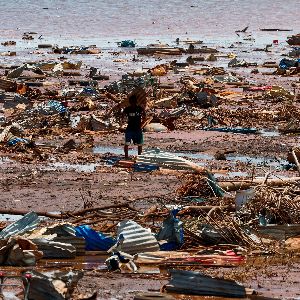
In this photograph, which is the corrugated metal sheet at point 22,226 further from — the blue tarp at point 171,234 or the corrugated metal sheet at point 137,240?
the blue tarp at point 171,234

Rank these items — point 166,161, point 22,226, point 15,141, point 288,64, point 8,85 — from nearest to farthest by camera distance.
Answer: point 22,226 → point 166,161 → point 15,141 → point 8,85 → point 288,64

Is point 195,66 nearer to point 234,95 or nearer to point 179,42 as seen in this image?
point 234,95

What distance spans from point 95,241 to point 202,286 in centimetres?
209

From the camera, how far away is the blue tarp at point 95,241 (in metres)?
10.8

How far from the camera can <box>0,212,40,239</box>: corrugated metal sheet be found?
429 inches

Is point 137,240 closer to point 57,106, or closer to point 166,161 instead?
point 166,161

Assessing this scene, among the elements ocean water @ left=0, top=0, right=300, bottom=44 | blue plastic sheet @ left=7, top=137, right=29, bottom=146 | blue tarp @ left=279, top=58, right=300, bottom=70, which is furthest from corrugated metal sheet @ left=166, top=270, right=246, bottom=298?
ocean water @ left=0, top=0, right=300, bottom=44

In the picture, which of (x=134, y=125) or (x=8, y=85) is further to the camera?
(x=8, y=85)

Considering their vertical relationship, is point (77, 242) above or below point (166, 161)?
above

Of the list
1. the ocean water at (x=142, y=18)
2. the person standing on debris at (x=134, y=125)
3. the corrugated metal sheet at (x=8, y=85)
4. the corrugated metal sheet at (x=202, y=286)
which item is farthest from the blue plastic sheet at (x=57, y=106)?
the ocean water at (x=142, y=18)

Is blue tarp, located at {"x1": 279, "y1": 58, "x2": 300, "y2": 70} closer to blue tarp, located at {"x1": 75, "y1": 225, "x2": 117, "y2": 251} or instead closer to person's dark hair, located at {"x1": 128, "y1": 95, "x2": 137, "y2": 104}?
person's dark hair, located at {"x1": 128, "y1": 95, "x2": 137, "y2": 104}

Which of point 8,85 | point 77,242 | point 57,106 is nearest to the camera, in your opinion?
point 77,242

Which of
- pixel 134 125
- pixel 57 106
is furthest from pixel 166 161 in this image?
pixel 57 106

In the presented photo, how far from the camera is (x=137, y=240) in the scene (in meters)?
10.7
